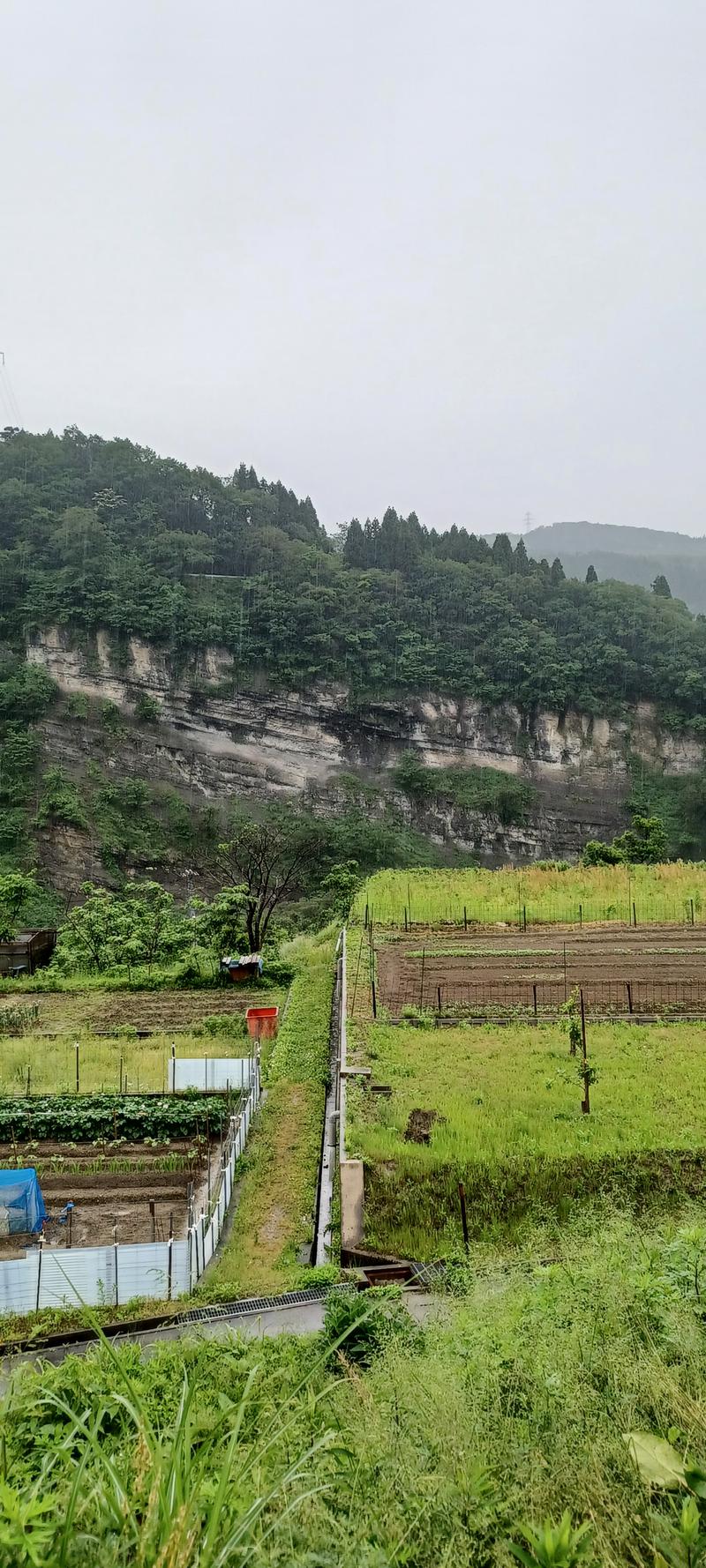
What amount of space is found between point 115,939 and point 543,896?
1189cm

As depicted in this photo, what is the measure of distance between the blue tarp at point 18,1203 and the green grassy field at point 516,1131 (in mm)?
3307

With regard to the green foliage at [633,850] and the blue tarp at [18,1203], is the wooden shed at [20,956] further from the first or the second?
the green foliage at [633,850]

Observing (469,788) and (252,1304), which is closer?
(252,1304)

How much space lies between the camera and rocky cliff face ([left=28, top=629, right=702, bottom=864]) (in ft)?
175

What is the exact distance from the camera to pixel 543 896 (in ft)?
81.3

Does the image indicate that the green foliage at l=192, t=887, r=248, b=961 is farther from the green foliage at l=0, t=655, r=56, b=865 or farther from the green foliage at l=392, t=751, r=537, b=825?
the green foliage at l=392, t=751, r=537, b=825

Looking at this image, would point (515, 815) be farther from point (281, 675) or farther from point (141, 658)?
point (141, 658)

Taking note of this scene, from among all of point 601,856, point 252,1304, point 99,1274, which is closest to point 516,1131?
point 252,1304

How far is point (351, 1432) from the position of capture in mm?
3283

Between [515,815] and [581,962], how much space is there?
1477 inches

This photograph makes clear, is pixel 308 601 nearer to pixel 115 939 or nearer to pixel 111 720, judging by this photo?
pixel 111 720

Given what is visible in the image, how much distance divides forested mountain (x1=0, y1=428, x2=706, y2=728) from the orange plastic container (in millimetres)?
40518

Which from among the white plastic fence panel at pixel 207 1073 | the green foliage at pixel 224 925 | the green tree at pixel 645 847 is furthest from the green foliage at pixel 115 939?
the green tree at pixel 645 847

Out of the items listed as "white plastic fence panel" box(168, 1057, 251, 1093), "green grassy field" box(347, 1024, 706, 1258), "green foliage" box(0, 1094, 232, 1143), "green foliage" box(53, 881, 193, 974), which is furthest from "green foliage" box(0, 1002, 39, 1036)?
"green grassy field" box(347, 1024, 706, 1258)
